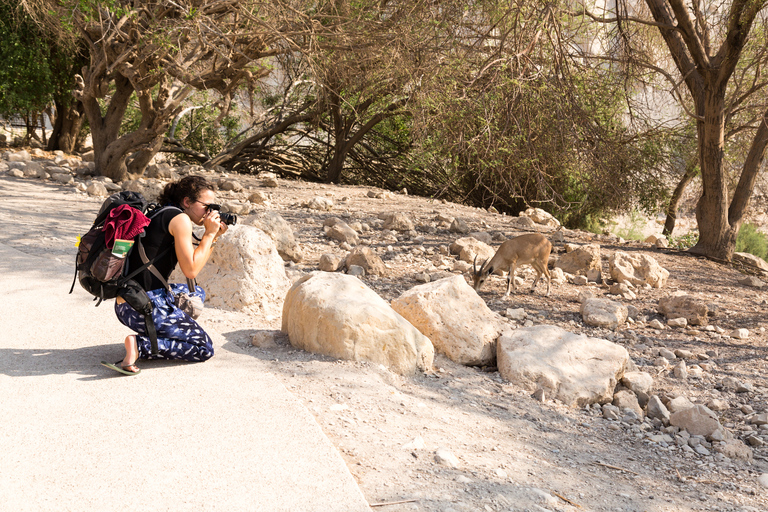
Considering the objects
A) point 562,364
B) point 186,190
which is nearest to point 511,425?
point 562,364

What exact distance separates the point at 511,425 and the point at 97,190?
821cm

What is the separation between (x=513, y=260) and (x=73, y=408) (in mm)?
5602

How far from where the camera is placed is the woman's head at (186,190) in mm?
3871

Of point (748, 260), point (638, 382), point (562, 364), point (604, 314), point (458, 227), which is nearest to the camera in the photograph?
point (562, 364)

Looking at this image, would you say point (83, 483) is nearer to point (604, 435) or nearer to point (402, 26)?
point (604, 435)

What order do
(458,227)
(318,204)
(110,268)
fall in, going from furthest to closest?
(318,204) < (458,227) < (110,268)

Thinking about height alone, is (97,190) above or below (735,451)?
above

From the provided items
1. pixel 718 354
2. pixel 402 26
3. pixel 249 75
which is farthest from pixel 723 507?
pixel 249 75

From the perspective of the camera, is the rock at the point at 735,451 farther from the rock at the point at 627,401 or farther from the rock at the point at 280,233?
the rock at the point at 280,233

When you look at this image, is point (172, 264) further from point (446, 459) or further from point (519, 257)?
point (519, 257)

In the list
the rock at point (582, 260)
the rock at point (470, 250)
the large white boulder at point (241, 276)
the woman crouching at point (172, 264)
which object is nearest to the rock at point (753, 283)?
the rock at point (582, 260)

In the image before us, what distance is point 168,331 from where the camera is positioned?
3873 millimetres

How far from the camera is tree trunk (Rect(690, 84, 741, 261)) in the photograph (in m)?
9.91

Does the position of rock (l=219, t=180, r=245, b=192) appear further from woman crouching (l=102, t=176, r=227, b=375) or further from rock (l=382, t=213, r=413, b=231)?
woman crouching (l=102, t=176, r=227, b=375)
